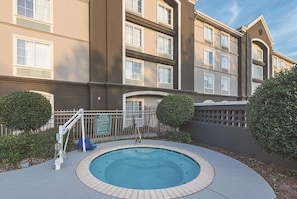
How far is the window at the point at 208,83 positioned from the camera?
19.8 metres

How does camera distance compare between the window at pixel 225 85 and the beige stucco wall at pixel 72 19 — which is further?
the window at pixel 225 85

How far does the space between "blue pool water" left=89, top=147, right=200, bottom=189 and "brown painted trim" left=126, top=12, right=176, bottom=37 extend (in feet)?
37.4

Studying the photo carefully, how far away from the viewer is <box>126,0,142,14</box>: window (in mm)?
14246

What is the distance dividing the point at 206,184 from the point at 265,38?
30.6 meters

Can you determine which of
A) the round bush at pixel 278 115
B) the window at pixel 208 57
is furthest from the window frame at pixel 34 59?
the window at pixel 208 57

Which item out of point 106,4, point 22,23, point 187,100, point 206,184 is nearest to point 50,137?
point 206,184

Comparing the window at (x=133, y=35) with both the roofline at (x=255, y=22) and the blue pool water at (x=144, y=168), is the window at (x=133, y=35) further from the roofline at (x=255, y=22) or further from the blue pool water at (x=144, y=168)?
the roofline at (x=255, y=22)

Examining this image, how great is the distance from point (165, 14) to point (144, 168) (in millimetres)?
16007

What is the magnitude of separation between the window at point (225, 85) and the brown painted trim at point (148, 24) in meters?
9.96

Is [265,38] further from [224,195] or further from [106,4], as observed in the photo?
[224,195]

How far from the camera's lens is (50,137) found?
612cm

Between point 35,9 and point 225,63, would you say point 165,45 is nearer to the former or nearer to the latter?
point 225,63

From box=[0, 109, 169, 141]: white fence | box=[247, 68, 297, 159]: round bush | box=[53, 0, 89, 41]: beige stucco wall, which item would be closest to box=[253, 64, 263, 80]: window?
box=[0, 109, 169, 141]: white fence

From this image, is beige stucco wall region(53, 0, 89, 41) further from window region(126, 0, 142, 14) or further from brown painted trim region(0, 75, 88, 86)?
window region(126, 0, 142, 14)
